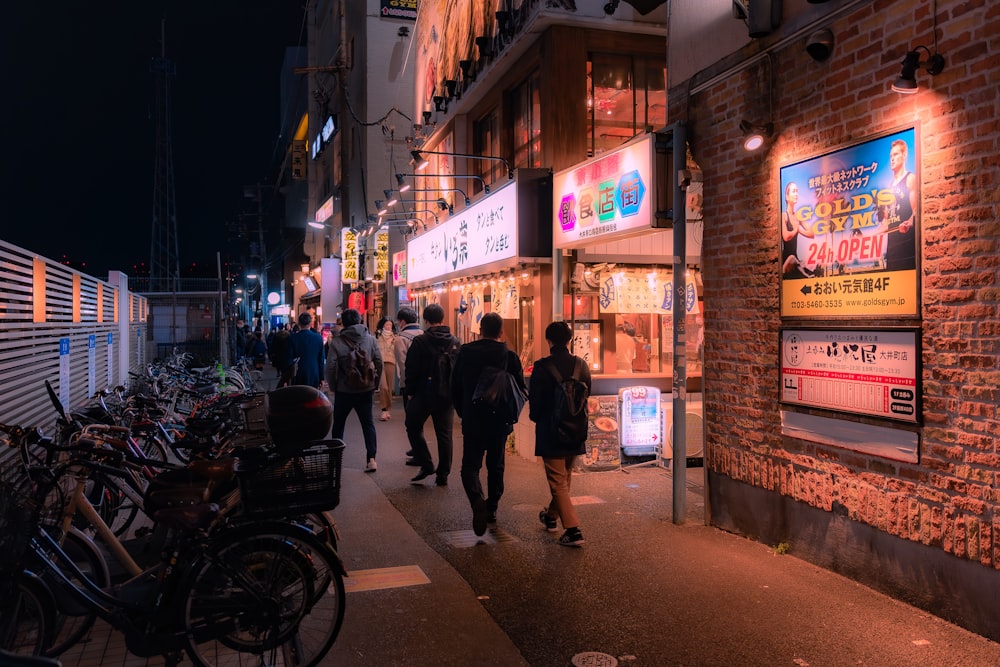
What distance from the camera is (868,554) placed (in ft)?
18.7

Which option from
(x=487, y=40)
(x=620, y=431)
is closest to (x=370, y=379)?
(x=620, y=431)

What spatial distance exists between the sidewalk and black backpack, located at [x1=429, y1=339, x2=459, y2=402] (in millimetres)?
1467

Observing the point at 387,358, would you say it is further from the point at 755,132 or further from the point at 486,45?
the point at 755,132

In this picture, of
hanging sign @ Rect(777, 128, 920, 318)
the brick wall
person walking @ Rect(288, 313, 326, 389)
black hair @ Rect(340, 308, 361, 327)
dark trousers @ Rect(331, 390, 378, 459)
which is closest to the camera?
the brick wall

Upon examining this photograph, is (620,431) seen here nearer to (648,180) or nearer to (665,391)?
(665,391)

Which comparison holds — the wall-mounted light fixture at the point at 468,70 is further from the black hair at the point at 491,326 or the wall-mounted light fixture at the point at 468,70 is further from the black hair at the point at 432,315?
the black hair at the point at 491,326

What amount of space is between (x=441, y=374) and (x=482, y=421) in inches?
73.3

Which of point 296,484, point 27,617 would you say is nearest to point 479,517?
point 296,484

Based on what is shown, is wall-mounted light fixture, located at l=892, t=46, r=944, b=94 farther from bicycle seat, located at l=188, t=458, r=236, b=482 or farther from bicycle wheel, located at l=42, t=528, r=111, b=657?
bicycle wheel, located at l=42, t=528, r=111, b=657

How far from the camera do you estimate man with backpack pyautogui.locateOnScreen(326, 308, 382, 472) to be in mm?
9766

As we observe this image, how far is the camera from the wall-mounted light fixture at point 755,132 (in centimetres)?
661

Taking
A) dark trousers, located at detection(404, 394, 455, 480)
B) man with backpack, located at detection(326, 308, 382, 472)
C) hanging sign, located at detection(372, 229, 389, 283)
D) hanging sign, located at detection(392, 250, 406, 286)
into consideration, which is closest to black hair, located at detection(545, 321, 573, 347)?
dark trousers, located at detection(404, 394, 455, 480)

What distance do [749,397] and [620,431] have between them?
342cm

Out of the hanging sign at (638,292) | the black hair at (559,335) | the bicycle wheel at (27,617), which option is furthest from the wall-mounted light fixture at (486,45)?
the bicycle wheel at (27,617)
